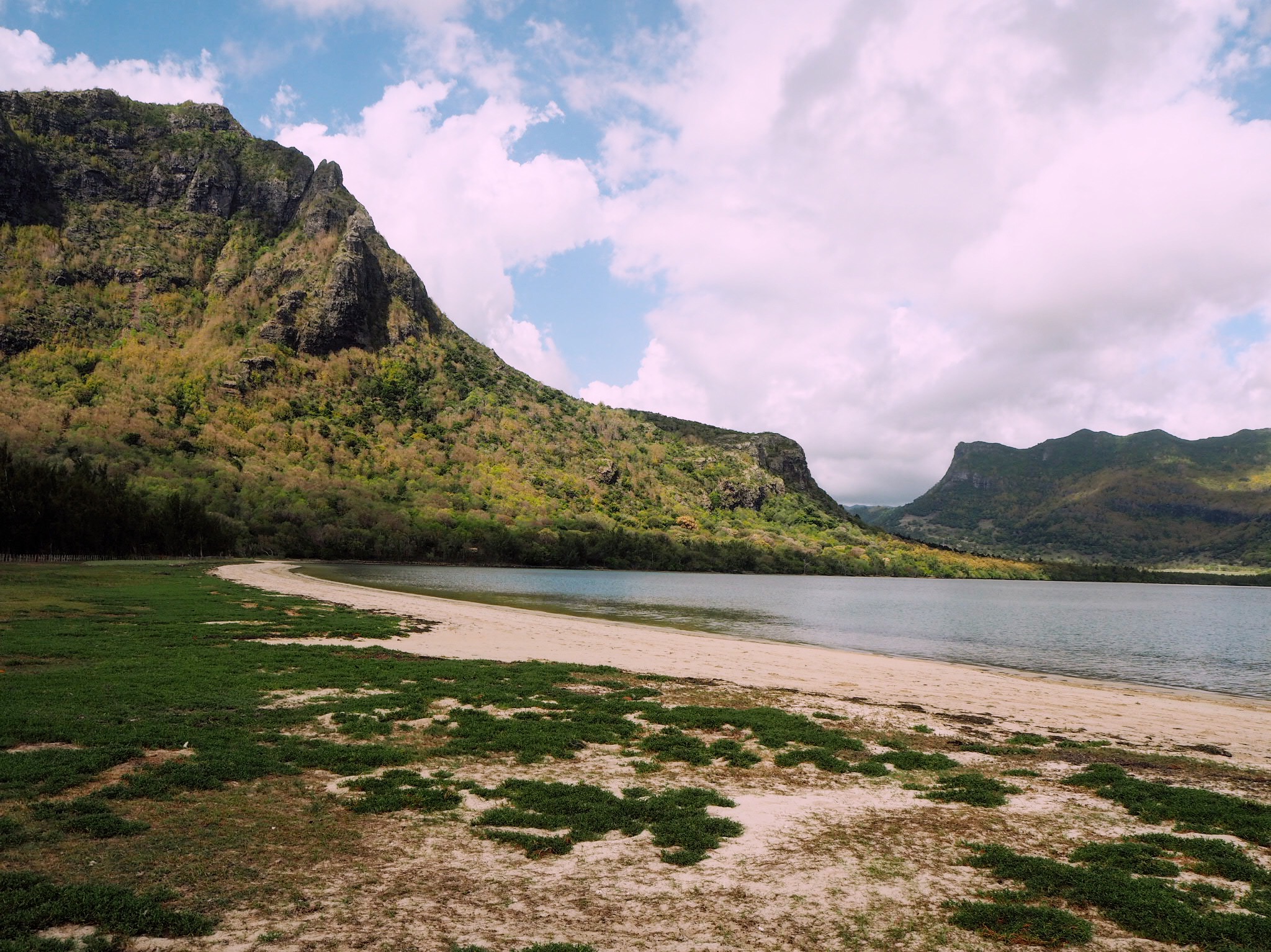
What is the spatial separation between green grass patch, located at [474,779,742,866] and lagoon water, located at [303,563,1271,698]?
35.3 meters

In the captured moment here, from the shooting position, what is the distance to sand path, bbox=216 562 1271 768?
831 inches

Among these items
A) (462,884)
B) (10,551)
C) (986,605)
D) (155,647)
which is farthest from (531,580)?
(462,884)

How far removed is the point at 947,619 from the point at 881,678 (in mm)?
53650

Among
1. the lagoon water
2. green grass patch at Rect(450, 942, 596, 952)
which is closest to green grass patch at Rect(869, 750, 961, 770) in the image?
green grass patch at Rect(450, 942, 596, 952)

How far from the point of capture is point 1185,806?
12062mm

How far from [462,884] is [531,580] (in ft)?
361

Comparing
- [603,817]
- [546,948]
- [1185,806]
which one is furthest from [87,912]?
[1185,806]

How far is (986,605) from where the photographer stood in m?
105

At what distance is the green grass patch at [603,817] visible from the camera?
31.9ft

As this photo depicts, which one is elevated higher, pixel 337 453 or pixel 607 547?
pixel 337 453

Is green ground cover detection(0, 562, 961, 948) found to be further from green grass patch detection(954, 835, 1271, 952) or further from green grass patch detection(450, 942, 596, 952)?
green grass patch detection(954, 835, 1271, 952)

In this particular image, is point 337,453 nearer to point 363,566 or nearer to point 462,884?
point 363,566

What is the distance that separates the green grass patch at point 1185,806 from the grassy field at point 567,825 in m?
0.07

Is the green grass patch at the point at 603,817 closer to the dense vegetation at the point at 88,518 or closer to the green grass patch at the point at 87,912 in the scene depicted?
the green grass patch at the point at 87,912
